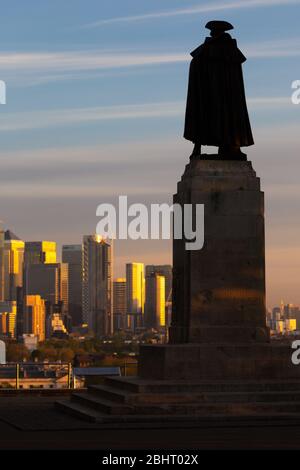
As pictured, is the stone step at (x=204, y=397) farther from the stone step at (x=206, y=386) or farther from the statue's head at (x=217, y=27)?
the statue's head at (x=217, y=27)

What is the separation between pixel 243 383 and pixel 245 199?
5010 mm

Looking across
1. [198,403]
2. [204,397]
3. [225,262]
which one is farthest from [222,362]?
[225,262]

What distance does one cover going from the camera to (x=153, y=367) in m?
30.9

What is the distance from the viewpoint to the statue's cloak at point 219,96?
32844mm

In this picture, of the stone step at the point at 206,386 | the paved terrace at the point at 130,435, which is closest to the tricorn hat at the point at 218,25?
the stone step at the point at 206,386

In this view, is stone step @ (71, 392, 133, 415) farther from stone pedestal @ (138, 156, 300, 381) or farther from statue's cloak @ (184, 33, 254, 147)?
statue's cloak @ (184, 33, 254, 147)

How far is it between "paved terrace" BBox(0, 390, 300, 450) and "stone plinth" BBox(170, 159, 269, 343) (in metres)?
4.38

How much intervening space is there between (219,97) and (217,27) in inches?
72.4

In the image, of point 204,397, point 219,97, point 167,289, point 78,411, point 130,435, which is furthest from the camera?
point 167,289

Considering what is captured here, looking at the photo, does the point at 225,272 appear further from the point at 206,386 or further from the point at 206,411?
the point at 206,411

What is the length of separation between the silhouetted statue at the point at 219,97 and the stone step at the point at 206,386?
20.5 ft

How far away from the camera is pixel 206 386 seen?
29188 mm
